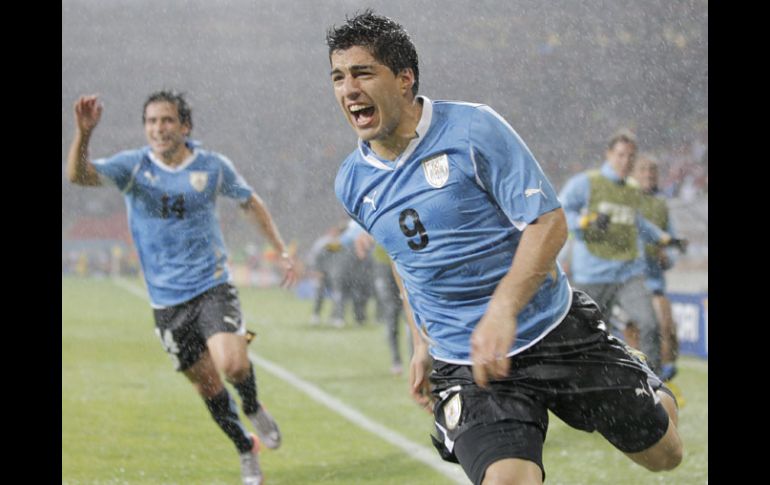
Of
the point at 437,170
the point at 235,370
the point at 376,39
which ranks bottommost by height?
the point at 235,370

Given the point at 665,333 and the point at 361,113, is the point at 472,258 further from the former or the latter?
the point at 665,333

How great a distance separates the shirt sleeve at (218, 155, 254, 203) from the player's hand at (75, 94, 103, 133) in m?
0.94

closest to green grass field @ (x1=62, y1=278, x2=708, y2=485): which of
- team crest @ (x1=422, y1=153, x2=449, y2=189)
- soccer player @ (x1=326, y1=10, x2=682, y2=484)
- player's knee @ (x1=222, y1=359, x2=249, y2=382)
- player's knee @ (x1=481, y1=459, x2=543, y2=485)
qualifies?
player's knee @ (x1=222, y1=359, x2=249, y2=382)

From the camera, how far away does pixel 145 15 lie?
53.5 feet

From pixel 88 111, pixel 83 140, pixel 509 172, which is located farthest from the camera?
pixel 83 140

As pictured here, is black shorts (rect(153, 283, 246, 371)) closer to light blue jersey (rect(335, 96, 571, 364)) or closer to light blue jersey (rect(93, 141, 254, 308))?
light blue jersey (rect(93, 141, 254, 308))

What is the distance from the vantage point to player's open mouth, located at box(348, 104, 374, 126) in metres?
3.14

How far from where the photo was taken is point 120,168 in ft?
17.1

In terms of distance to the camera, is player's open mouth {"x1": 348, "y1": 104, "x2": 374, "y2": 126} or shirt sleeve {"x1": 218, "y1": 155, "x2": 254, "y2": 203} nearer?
player's open mouth {"x1": 348, "y1": 104, "x2": 374, "y2": 126}

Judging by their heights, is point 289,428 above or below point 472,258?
below

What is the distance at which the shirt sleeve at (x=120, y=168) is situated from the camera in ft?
16.9

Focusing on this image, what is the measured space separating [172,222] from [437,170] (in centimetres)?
244

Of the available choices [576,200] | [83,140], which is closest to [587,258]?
[576,200]
